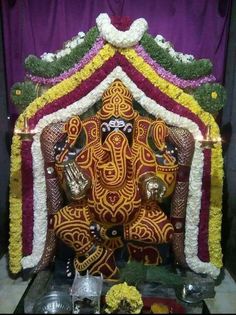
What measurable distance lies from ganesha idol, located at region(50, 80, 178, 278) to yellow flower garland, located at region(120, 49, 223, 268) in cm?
26

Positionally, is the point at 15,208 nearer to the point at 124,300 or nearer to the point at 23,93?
the point at 23,93

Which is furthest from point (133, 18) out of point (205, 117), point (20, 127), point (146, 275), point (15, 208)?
point (146, 275)

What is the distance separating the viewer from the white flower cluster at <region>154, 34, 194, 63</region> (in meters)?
3.42

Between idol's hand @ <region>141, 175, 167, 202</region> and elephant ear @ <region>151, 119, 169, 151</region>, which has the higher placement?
elephant ear @ <region>151, 119, 169, 151</region>

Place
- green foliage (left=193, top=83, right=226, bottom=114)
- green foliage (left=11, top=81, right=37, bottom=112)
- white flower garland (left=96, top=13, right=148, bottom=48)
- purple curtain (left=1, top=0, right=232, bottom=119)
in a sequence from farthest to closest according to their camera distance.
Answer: purple curtain (left=1, top=0, right=232, bottom=119) → green foliage (left=11, top=81, right=37, bottom=112) → green foliage (left=193, top=83, right=226, bottom=114) → white flower garland (left=96, top=13, right=148, bottom=48)

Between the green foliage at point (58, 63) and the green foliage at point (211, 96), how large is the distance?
43.6 inches

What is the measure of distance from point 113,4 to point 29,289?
9.40 ft

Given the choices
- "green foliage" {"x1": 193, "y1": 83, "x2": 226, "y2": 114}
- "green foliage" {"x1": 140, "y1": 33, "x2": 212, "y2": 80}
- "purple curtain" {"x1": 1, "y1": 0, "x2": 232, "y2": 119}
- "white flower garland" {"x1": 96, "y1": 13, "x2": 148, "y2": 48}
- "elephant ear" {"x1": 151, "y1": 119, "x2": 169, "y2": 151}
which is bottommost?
"elephant ear" {"x1": 151, "y1": 119, "x2": 169, "y2": 151}

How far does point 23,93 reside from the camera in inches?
134

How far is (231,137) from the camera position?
390 centimetres

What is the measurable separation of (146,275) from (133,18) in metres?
2.55

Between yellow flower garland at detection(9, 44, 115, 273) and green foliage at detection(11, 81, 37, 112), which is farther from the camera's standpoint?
green foliage at detection(11, 81, 37, 112)

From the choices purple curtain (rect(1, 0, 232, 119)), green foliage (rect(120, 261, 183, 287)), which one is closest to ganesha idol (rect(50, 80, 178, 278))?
green foliage (rect(120, 261, 183, 287))

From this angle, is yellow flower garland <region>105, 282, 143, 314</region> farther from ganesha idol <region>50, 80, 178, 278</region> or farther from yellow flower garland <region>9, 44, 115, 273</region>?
yellow flower garland <region>9, 44, 115, 273</region>
